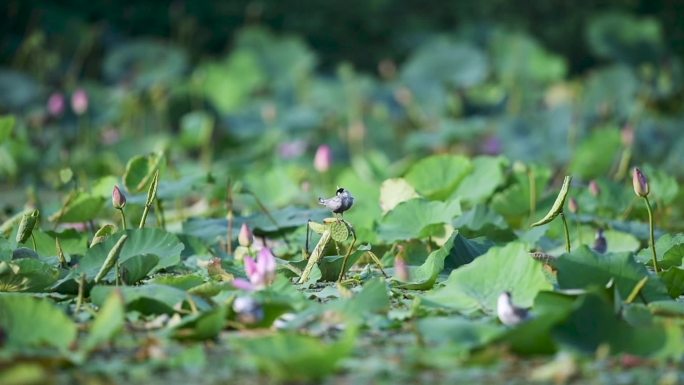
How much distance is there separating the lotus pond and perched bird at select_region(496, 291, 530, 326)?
31 mm

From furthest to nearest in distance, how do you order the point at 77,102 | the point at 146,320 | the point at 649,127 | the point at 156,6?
the point at 156,6 → the point at 649,127 → the point at 77,102 → the point at 146,320

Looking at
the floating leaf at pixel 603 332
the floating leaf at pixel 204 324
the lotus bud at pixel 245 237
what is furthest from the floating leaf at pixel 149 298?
the floating leaf at pixel 603 332

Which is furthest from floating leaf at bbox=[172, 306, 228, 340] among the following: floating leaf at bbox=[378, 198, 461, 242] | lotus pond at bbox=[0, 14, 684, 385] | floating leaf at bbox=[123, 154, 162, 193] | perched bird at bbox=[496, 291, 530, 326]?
floating leaf at bbox=[123, 154, 162, 193]

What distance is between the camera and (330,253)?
6.97 ft

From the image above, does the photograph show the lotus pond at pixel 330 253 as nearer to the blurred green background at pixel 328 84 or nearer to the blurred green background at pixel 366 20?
the blurred green background at pixel 328 84

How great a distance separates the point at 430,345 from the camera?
1491 millimetres

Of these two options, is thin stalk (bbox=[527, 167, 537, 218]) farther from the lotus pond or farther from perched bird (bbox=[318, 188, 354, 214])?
perched bird (bbox=[318, 188, 354, 214])

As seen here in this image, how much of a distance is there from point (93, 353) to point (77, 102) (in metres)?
2.52

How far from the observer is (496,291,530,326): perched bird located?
1525 millimetres

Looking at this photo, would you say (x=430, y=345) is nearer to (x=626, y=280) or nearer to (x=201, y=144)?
(x=626, y=280)

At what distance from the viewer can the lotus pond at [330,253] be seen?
1.38 metres

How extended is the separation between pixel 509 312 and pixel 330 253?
0.64m

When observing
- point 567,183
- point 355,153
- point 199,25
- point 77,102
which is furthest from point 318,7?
point 567,183

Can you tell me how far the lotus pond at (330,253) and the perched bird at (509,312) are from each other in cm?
3
